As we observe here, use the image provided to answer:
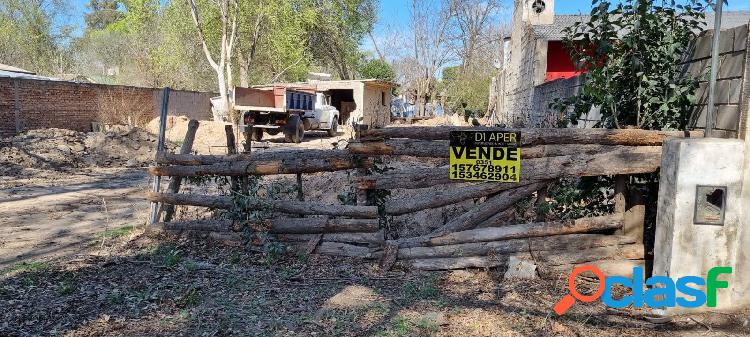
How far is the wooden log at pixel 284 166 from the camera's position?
5145 millimetres

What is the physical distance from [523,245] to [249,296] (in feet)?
7.91

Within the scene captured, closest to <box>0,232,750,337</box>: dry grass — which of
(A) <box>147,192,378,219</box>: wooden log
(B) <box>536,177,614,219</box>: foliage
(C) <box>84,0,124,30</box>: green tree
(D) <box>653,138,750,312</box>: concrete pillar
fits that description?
(D) <box>653,138,750,312</box>: concrete pillar

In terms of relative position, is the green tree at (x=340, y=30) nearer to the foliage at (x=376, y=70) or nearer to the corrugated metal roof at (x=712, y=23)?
the foliage at (x=376, y=70)

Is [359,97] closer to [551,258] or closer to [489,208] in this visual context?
[489,208]

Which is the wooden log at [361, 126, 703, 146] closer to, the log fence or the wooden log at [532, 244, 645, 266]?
the log fence

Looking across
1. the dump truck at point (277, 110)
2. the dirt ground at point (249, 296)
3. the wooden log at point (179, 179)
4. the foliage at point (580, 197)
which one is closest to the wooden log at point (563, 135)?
the foliage at point (580, 197)

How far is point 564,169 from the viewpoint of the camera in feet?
15.3

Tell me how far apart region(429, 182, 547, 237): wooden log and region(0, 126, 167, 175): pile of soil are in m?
11.3

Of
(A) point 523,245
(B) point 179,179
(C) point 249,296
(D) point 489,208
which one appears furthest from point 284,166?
(A) point 523,245

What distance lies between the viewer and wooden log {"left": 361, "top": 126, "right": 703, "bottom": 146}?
4465 millimetres

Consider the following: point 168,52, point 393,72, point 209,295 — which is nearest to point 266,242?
point 209,295

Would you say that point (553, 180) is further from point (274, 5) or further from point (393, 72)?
point (393, 72)

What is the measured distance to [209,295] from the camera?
4.33 meters

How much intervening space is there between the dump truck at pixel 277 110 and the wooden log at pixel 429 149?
14420 mm
